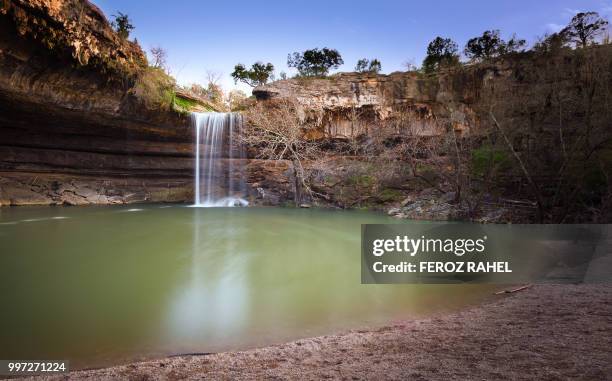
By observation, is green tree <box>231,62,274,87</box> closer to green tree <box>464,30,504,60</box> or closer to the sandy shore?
green tree <box>464,30,504,60</box>

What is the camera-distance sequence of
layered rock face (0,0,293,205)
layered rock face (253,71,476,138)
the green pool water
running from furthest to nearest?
1. layered rock face (253,71,476,138)
2. layered rock face (0,0,293,205)
3. the green pool water

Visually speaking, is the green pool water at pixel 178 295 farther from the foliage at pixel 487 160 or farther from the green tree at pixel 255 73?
the green tree at pixel 255 73

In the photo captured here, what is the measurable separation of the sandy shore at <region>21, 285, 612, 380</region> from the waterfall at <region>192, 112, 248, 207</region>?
16.9m

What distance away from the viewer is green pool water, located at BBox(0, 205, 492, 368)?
3092 mm

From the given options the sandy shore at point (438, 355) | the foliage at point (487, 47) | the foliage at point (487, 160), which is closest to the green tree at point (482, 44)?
the foliage at point (487, 47)

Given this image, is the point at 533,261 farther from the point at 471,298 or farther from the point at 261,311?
the point at 261,311

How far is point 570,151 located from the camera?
342 inches

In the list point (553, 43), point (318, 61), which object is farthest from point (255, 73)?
point (553, 43)

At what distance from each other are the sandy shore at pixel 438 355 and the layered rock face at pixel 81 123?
38.5 feet

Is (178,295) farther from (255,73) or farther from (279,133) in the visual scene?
(255,73)

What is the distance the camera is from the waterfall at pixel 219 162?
1853cm

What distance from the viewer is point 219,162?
19.5 metres

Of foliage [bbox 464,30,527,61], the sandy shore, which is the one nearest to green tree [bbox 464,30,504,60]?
foliage [bbox 464,30,527,61]

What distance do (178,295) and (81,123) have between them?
15000 millimetres
